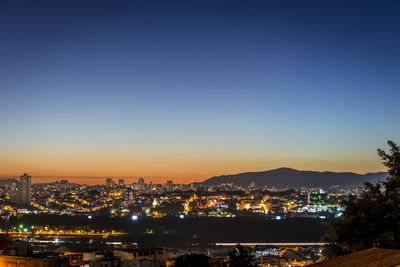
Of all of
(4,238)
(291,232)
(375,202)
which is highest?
(375,202)

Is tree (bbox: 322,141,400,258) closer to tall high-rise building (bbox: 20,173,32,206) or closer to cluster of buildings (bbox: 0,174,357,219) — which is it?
cluster of buildings (bbox: 0,174,357,219)

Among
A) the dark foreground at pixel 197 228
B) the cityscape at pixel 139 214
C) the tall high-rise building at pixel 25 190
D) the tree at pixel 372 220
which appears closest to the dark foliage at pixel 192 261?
the tree at pixel 372 220

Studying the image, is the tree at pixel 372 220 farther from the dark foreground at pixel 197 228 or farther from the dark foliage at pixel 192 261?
the dark foreground at pixel 197 228

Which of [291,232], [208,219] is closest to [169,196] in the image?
[208,219]

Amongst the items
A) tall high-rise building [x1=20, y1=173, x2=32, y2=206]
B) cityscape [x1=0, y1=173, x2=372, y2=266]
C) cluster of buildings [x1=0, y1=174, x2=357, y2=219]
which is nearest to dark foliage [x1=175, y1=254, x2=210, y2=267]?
cityscape [x1=0, y1=173, x2=372, y2=266]

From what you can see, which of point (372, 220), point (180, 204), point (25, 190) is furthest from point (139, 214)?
point (372, 220)

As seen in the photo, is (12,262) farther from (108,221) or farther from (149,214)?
(149,214)
